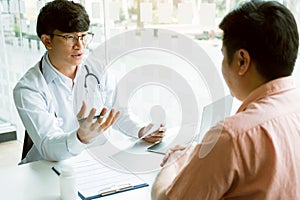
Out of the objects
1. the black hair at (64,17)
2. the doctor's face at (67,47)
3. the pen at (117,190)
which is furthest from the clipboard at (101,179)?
the black hair at (64,17)

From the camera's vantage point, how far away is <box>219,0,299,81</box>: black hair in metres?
0.87

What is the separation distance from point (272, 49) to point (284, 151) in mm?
244

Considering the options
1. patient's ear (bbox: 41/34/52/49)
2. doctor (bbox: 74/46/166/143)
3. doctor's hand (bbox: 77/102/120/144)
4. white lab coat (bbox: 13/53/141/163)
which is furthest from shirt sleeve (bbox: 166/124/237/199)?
patient's ear (bbox: 41/34/52/49)

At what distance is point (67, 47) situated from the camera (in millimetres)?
1820

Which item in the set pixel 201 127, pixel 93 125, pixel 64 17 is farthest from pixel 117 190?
pixel 64 17

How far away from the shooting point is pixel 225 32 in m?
0.92

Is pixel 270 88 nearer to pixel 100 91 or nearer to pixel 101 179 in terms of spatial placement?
pixel 101 179

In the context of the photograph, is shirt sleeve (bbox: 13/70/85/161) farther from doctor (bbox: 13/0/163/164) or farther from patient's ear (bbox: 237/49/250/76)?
patient's ear (bbox: 237/49/250/76)

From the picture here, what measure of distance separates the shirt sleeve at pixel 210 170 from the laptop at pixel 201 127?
297mm

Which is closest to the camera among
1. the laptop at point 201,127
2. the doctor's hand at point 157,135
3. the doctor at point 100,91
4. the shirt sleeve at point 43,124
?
the laptop at point 201,127

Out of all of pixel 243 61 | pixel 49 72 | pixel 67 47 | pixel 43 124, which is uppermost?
pixel 243 61

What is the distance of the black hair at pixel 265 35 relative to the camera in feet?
2.84

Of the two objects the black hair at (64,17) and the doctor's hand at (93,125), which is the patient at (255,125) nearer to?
the doctor's hand at (93,125)

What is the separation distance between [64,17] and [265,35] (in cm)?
118
